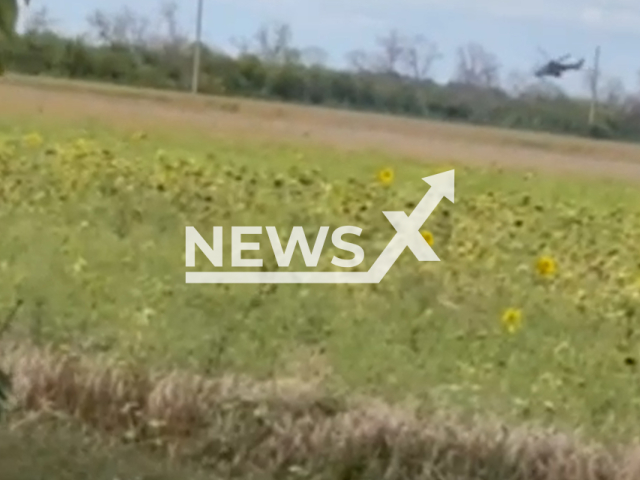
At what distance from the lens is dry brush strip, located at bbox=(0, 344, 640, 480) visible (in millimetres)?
3107

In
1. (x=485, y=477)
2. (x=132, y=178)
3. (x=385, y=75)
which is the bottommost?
(x=485, y=477)

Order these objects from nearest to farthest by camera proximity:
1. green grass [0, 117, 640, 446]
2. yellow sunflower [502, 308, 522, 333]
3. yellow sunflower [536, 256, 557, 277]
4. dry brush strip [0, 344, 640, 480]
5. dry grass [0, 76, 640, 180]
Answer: dry brush strip [0, 344, 640, 480] → green grass [0, 117, 640, 446] → yellow sunflower [502, 308, 522, 333] → yellow sunflower [536, 256, 557, 277] → dry grass [0, 76, 640, 180]

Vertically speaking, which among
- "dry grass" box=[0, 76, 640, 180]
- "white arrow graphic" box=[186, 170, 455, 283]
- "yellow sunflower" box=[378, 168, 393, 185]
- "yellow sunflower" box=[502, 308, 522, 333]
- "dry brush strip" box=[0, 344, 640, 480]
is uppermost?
"dry grass" box=[0, 76, 640, 180]

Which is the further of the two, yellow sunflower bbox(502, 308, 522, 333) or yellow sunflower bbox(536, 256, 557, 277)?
yellow sunflower bbox(536, 256, 557, 277)

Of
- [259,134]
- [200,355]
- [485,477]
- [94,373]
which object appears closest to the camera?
[485,477]

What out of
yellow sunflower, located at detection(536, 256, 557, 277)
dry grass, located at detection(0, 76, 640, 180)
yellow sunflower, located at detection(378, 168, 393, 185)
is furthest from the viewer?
dry grass, located at detection(0, 76, 640, 180)

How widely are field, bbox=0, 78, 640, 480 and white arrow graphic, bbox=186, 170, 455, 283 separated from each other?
4cm

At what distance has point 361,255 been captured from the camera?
15.6 ft

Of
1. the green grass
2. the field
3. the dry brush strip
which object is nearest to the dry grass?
the field

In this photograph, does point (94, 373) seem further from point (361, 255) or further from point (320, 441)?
point (361, 255)

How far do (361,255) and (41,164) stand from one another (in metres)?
1.40

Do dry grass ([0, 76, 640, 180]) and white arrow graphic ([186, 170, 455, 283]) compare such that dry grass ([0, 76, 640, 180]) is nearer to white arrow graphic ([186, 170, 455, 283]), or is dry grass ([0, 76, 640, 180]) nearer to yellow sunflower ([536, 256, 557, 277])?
white arrow graphic ([186, 170, 455, 283])

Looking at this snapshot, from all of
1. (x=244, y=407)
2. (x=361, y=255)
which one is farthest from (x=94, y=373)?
(x=361, y=255)

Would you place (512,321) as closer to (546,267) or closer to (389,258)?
(546,267)
